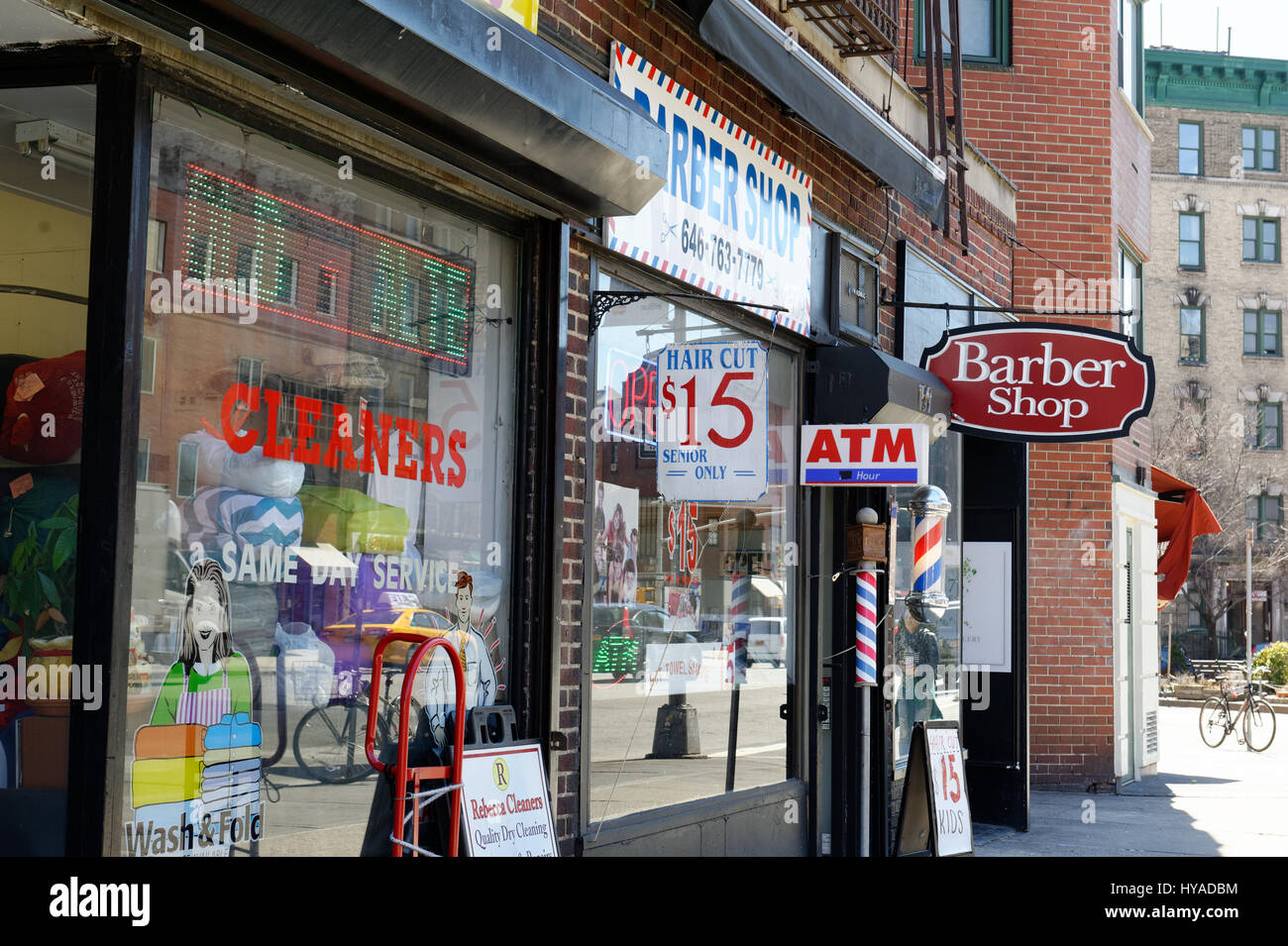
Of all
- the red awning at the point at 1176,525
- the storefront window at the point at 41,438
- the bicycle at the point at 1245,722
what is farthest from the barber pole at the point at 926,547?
the bicycle at the point at 1245,722

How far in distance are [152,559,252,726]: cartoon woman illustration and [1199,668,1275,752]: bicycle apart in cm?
1860

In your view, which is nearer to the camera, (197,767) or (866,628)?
(197,767)

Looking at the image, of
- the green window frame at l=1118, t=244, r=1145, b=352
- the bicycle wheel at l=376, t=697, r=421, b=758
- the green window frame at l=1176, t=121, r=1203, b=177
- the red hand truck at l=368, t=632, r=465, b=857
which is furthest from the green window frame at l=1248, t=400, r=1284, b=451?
the red hand truck at l=368, t=632, r=465, b=857

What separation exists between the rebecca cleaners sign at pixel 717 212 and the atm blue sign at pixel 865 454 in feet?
2.31

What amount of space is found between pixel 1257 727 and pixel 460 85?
20.1m

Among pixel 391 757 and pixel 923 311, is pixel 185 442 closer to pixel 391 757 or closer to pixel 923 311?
pixel 391 757

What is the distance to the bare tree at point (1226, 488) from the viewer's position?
1628 inches

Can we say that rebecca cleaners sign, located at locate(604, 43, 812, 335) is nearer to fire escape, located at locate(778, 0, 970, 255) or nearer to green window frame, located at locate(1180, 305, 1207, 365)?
fire escape, located at locate(778, 0, 970, 255)

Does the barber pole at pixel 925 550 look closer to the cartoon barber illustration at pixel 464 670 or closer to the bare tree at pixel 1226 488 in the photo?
the cartoon barber illustration at pixel 464 670

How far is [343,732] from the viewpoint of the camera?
5.47 m

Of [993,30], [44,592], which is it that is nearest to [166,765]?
[44,592]

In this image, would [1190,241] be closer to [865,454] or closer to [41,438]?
[865,454]

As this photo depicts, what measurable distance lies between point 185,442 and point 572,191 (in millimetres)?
2168

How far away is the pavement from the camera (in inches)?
436
